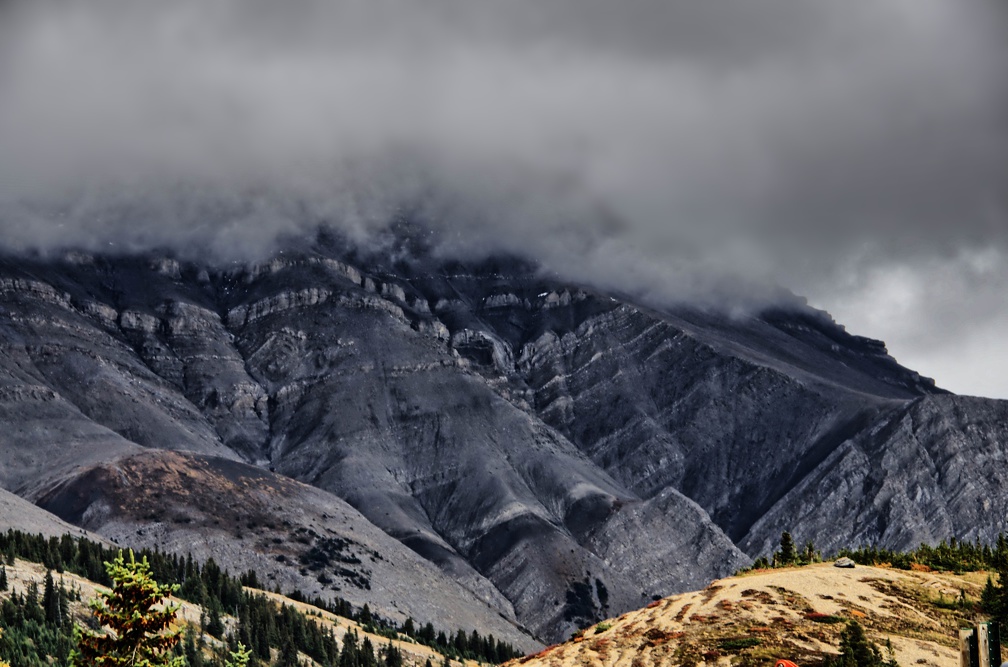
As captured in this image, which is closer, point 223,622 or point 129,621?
point 129,621

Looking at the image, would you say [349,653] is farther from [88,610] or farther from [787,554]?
[787,554]

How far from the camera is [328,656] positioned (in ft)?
584

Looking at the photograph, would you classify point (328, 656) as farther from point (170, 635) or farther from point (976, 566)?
point (170, 635)

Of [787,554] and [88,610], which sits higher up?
[787,554]

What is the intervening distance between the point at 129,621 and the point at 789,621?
117 feet

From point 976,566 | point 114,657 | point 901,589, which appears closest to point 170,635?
point 114,657

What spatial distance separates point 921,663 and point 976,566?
17.7 meters

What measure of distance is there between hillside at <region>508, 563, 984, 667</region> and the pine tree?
30294 mm

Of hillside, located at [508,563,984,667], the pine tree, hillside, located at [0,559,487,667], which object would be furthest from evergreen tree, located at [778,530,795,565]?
hillside, located at [0,559,487,667]

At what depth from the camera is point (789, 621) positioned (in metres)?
70.3

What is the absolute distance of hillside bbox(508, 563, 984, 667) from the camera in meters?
68.0

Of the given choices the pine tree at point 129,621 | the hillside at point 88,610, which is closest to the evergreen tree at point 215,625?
the hillside at point 88,610

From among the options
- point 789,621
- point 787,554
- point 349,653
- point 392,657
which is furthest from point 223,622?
point 789,621

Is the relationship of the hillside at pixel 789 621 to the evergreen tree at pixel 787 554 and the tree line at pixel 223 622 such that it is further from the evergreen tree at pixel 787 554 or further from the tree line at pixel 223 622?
the tree line at pixel 223 622
